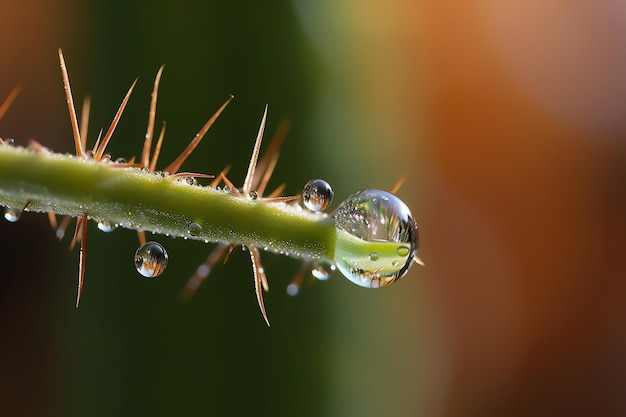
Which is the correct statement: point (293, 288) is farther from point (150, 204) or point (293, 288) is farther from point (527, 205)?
point (527, 205)

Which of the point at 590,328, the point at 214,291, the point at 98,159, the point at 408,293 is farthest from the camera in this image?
the point at 590,328

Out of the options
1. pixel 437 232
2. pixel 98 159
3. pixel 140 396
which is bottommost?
pixel 140 396

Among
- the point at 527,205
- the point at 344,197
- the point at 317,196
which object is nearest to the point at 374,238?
the point at 317,196

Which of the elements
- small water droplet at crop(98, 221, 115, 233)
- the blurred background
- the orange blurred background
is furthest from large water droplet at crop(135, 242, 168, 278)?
the orange blurred background

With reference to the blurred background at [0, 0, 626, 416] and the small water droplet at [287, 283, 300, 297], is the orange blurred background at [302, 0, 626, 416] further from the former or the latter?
the small water droplet at [287, 283, 300, 297]

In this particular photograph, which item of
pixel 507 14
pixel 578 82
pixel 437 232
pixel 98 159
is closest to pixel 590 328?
pixel 437 232

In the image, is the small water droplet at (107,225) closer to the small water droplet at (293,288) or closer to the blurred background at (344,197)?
the small water droplet at (293,288)

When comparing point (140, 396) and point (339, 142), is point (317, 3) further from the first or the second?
point (140, 396)
